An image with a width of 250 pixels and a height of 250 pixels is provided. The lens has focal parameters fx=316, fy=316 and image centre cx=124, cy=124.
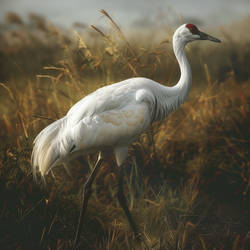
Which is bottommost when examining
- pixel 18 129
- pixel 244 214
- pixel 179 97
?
pixel 244 214

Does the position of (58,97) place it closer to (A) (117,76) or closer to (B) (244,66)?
(A) (117,76)

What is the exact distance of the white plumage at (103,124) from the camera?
165 cm

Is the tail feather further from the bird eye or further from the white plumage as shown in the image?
the bird eye

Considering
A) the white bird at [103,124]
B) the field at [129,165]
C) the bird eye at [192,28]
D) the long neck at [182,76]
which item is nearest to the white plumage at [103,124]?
the white bird at [103,124]

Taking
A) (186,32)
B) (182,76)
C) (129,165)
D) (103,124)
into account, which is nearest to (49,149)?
(103,124)

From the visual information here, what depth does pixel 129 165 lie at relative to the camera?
2.30 metres

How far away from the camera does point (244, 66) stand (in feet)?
11.0

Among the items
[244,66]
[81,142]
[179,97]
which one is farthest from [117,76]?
[244,66]

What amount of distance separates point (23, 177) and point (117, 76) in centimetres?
105

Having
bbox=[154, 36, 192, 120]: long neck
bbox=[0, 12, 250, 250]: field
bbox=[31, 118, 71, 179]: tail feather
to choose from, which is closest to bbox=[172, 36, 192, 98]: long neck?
bbox=[154, 36, 192, 120]: long neck

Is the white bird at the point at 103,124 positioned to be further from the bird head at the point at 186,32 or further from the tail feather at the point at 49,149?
the bird head at the point at 186,32

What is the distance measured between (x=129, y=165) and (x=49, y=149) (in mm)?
757

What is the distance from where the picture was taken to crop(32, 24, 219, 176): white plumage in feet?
5.42

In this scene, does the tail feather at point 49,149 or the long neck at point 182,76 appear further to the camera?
the long neck at point 182,76
